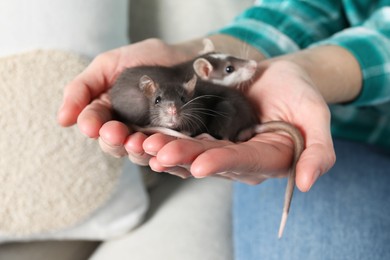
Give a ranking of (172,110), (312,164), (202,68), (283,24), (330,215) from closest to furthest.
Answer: (312,164)
(172,110)
(330,215)
(202,68)
(283,24)

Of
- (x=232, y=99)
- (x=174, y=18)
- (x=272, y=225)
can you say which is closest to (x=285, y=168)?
(x=232, y=99)

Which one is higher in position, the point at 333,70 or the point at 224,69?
the point at 333,70

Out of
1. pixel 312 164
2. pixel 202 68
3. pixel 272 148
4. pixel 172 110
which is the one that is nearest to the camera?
pixel 312 164

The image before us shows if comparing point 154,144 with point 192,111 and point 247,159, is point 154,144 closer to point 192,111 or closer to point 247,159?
point 247,159

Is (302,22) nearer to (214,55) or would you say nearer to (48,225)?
(214,55)

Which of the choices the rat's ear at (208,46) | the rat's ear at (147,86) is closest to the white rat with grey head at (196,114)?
the rat's ear at (147,86)

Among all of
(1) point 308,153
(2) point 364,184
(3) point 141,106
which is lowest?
(2) point 364,184

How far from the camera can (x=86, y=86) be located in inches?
44.8

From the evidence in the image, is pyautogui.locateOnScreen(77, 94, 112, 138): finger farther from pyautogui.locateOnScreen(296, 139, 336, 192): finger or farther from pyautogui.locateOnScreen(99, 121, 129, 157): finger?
pyautogui.locateOnScreen(296, 139, 336, 192): finger

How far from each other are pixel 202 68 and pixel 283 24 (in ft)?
1.14

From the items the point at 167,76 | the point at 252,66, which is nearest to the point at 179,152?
the point at 167,76

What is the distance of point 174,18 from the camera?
1.68 metres

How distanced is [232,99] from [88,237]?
2.08 feet

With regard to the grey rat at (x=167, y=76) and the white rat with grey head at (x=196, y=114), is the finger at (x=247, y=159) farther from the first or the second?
the grey rat at (x=167, y=76)
